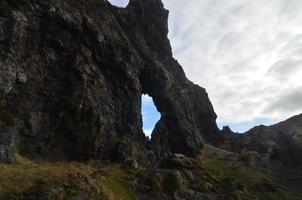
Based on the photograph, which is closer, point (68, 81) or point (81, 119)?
point (68, 81)

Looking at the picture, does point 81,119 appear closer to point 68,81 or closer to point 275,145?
point 68,81

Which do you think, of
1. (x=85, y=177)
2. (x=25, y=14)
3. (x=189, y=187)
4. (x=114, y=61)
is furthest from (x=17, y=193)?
(x=114, y=61)

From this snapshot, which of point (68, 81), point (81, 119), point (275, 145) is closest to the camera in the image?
point (68, 81)

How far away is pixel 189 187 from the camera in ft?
251

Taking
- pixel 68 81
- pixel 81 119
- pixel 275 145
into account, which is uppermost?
pixel 275 145

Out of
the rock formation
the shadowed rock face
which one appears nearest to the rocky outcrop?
the rock formation

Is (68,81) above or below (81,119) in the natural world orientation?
above

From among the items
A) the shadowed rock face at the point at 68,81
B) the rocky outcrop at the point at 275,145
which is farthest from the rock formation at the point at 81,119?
the rocky outcrop at the point at 275,145

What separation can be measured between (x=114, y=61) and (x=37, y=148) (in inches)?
1430

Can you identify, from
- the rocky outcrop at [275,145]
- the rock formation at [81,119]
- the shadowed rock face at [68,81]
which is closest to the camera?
the rock formation at [81,119]

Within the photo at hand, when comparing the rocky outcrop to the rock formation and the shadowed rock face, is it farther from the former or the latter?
the shadowed rock face

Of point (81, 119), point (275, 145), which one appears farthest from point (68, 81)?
point (275, 145)

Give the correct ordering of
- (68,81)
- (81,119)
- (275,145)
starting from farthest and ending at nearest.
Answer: (275,145), (81,119), (68,81)

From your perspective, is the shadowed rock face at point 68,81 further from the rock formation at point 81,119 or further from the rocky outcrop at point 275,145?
the rocky outcrop at point 275,145
